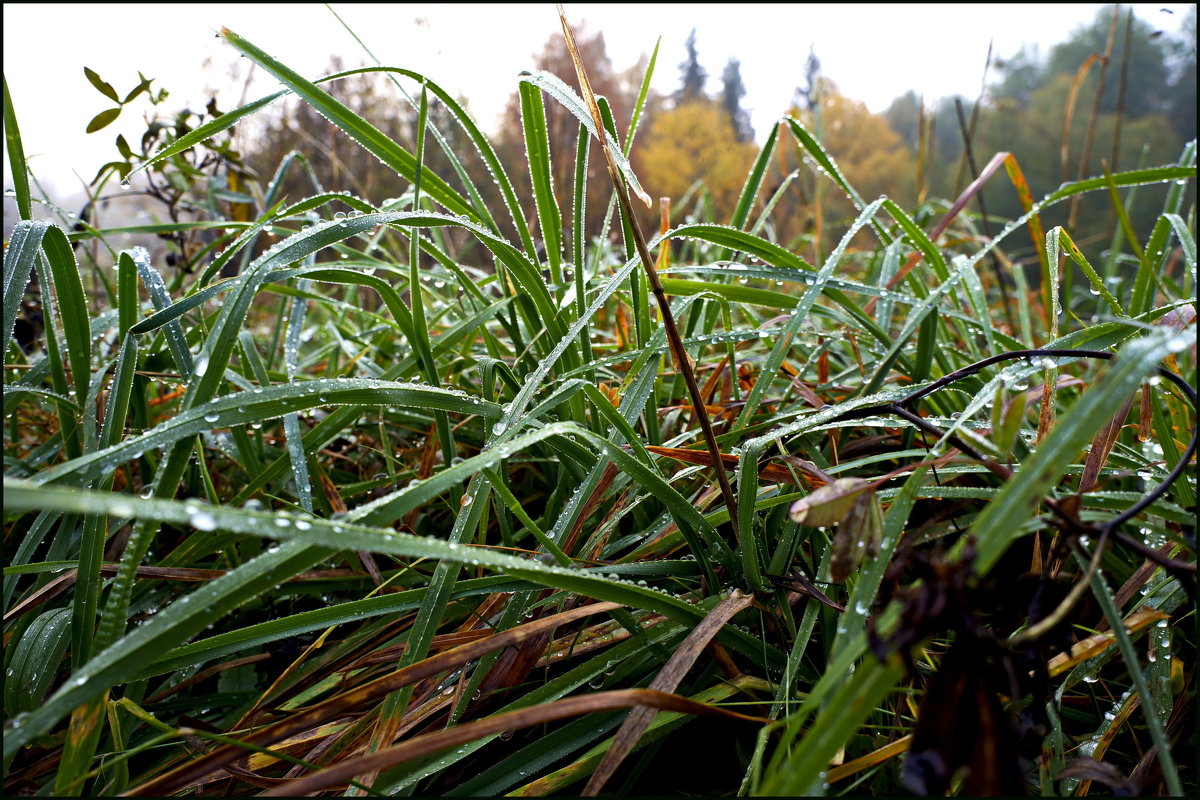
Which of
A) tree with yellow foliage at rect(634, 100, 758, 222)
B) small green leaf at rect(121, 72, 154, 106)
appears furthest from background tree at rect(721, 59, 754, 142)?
small green leaf at rect(121, 72, 154, 106)

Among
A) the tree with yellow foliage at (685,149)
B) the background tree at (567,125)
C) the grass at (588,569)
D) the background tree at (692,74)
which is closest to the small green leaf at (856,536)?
the grass at (588,569)

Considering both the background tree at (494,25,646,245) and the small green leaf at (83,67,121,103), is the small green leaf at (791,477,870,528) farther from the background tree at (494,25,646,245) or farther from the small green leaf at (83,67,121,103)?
the background tree at (494,25,646,245)

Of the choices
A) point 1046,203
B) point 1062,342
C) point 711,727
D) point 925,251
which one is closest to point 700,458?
point 711,727

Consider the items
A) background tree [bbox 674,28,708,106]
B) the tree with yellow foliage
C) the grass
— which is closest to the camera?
the grass

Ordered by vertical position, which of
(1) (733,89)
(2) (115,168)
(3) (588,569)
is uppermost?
(1) (733,89)

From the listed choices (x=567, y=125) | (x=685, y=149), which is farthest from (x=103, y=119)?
(x=685, y=149)

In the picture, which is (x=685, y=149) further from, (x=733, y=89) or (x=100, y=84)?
(x=100, y=84)

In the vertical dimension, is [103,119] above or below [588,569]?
above
